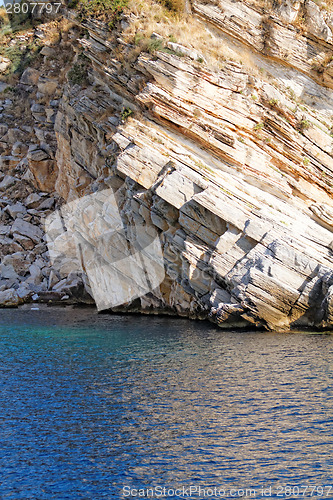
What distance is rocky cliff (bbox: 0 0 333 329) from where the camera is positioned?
33.2 metres

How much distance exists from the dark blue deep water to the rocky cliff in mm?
4869

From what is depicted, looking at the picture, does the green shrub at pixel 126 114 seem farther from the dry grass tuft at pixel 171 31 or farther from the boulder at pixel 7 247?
the boulder at pixel 7 247

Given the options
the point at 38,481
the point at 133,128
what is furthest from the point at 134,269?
the point at 38,481

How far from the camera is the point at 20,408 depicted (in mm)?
20047

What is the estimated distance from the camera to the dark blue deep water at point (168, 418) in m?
14.2

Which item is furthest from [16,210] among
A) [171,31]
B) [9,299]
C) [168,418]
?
[168,418]

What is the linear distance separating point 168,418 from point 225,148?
23.2 meters

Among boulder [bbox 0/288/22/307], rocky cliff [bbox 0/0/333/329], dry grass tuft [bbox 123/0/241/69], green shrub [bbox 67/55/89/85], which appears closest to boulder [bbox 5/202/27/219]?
boulder [bbox 0/288/22/307]

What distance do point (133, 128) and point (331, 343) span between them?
2117 cm

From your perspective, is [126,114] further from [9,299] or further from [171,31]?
[9,299]

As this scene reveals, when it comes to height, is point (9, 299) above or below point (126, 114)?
below

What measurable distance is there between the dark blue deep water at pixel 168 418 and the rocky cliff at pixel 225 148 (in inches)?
192

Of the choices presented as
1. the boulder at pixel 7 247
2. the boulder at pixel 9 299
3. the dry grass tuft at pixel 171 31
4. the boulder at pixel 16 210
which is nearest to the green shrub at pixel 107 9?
the dry grass tuft at pixel 171 31

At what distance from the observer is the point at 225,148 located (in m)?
37.2
